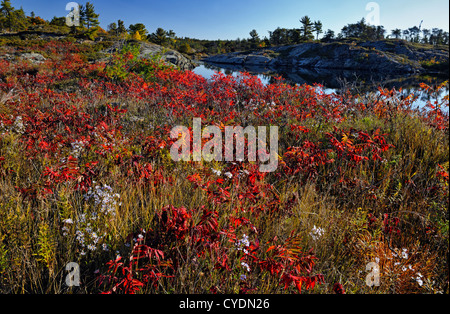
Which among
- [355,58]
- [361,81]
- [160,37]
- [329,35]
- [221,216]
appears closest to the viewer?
[221,216]

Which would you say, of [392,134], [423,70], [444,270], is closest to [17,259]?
[444,270]

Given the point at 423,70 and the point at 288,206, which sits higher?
the point at 423,70

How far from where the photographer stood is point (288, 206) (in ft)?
9.37

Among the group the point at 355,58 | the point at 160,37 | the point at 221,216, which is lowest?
the point at 221,216

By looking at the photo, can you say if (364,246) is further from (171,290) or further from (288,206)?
(171,290)

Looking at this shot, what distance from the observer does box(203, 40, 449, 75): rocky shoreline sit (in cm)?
4425

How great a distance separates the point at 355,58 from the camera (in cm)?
4969

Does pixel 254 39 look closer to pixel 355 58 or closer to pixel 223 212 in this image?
pixel 355 58

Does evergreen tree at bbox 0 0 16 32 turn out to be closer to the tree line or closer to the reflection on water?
the tree line

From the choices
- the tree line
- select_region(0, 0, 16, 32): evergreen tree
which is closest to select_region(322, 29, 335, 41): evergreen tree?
the tree line

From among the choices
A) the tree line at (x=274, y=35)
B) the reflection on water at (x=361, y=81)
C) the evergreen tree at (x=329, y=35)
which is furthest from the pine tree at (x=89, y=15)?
the evergreen tree at (x=329, y=35)

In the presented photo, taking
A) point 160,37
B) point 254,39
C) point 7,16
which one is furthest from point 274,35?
point 7,16

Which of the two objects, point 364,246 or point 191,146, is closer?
point 364,246
